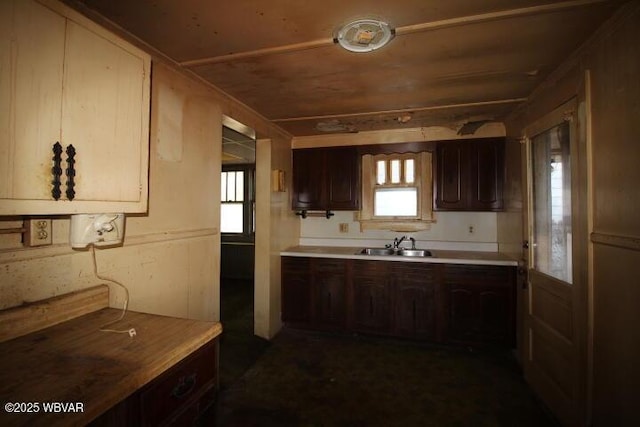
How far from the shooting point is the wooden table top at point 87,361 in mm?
749

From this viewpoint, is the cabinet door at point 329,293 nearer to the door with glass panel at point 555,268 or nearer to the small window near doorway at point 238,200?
the door with glass panel at point 555,268

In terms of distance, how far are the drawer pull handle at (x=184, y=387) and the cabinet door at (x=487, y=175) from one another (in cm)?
304

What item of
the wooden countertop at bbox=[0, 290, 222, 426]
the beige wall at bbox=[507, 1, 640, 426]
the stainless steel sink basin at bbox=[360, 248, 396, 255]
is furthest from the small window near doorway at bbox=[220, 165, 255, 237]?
the beige wall at bbox=[507, 1, 640, 426]

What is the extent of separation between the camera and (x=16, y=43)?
3.09 feet

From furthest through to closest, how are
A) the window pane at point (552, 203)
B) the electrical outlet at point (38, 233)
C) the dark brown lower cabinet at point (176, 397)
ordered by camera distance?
the window pane at point (552, 203) < the electrical outlet at point (38, 233) < the dark brown lower cabinet at point (176, 397)

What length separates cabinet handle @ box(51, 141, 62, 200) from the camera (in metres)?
1.06

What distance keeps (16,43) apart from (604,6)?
231 cm

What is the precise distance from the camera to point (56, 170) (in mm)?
1062

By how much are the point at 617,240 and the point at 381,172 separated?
2.45 m

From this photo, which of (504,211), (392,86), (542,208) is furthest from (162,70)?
(504,211)

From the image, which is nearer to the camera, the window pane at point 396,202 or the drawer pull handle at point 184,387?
the drawer pull handle at point 184,387

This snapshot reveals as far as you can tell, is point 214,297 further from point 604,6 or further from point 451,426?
point 604,6

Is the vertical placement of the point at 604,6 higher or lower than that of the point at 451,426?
higher

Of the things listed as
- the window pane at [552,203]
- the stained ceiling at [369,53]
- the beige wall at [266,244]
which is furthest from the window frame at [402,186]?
the window pane at [552,203]
